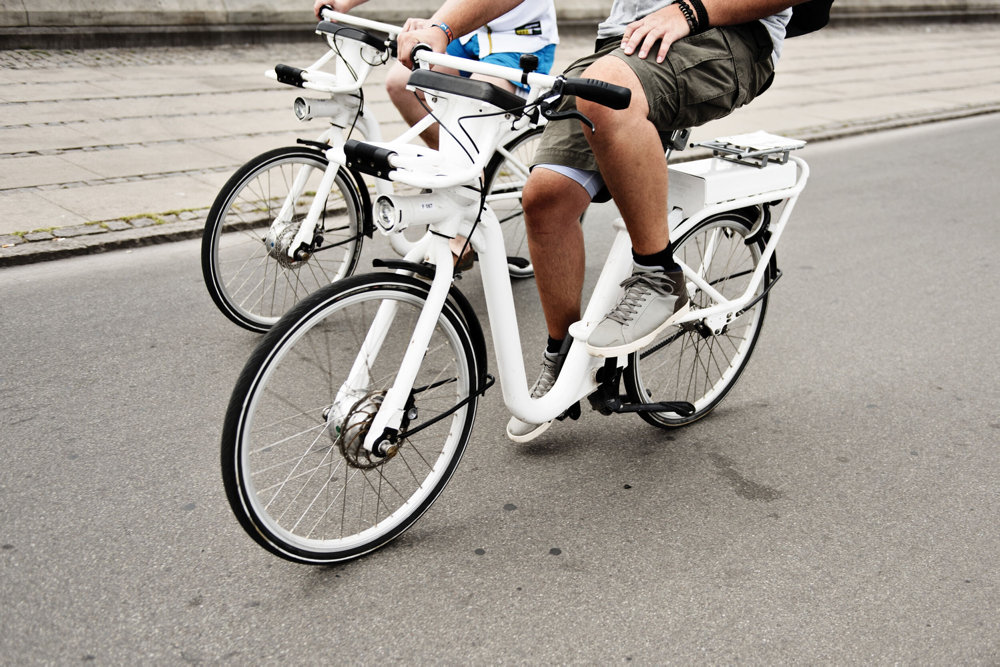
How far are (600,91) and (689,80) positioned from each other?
0.65 meters

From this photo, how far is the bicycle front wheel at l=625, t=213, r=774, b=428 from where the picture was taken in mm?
3296

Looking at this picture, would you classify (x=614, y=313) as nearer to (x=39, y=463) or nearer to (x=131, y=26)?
(x=39, y=463)

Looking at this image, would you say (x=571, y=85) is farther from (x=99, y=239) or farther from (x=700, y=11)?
(x=99, y=239)

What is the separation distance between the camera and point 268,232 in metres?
4.04

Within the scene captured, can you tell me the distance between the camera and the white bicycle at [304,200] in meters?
3.83

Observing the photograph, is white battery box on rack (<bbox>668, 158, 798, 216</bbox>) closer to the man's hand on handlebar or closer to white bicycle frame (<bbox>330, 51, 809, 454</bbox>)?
white bicycle frame (<bbox>330, 51, 809, 454</bbox>)

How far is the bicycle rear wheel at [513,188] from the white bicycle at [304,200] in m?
0.01

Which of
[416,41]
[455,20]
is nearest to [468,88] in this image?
[416,41]

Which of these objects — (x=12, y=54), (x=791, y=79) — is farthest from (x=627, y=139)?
(x=791, y=79)

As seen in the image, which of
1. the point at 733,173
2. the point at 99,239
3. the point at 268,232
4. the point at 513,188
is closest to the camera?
the point at 733,173

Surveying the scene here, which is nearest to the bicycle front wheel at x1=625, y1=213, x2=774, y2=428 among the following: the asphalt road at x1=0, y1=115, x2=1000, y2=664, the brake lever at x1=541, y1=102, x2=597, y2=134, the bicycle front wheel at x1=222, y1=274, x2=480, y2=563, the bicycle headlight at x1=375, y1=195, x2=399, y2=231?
the asphalt road at x1=0, y1=115, x2=1000, y2=664

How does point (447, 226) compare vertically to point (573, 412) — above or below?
above

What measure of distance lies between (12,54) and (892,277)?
7575 millimetres

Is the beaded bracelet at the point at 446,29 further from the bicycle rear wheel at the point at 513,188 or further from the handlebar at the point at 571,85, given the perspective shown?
the bicycle rear wheel at the point at 513,188
